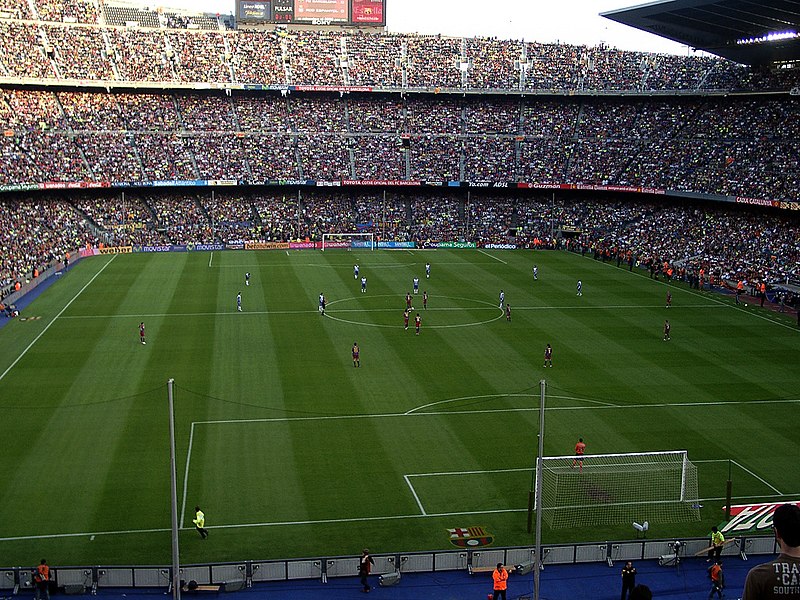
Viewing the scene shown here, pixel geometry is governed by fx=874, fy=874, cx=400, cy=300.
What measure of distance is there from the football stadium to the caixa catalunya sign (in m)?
0.16

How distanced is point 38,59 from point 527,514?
3012 inches

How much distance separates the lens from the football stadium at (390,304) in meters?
23.5

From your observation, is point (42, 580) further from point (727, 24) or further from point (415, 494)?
point (727, 24)

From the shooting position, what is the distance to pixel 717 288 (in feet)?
206

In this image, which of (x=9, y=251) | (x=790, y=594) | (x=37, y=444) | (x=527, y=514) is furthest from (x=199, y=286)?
(x=790, y=594)

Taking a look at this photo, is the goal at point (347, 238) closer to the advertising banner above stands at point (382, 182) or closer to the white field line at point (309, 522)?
the advertising banner above stands at point (382, 182)

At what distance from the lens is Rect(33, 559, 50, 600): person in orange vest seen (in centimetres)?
1977

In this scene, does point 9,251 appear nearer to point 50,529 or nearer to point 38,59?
point 38,59

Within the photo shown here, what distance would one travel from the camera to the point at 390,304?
55375mm

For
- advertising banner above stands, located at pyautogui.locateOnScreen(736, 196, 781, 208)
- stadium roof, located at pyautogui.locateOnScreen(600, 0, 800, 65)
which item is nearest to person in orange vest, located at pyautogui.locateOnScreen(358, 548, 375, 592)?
stadium roof, located at pyautogui.locateOnScreen(600, 0, 800, 65)

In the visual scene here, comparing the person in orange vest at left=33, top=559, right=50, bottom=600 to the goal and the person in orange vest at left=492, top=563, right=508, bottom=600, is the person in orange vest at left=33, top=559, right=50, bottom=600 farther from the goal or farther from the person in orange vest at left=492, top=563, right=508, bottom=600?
the goal

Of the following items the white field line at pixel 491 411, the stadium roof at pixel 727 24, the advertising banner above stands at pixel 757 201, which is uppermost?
the stadium roof at pixel 727 24

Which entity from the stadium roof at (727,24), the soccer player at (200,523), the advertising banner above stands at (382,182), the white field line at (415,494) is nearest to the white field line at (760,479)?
the white field line at (415,494)

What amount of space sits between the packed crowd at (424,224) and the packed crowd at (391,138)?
3104mm
